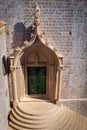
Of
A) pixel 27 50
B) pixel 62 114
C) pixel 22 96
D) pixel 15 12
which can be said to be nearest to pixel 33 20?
pixel 15 12

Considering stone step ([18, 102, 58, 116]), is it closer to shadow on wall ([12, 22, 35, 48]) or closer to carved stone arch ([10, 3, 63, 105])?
carved stone arch ([10, 3, 63, 105])

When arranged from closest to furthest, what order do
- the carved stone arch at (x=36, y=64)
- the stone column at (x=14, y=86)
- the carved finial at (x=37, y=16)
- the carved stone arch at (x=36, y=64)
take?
the carved finial at (x=37, y=16) → the carved stone arch at (x=36, y=64) → the carved stone arch at (x=36, y=64) → the stone column at (x=14, y=86)

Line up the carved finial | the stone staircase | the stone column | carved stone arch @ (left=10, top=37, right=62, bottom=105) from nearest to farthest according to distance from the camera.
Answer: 1. the carved finial
2. the stone staircase
3. carved stone arch @ (left=10, top=37, right=62, bottom=105)
4. the stone column

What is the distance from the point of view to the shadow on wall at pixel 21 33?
9.23 m

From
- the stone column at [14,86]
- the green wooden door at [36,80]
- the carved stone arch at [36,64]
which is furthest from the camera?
the green wooden door at [36,80]

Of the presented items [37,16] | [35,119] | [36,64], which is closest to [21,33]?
[37,16]

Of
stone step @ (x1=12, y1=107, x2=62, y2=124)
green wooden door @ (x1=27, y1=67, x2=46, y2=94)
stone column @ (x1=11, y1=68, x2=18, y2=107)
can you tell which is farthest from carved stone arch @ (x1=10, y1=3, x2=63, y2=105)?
stone step @ (x1=12, y1=107, x2=62, y2=124)

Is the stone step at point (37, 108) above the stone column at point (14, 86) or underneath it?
underneath

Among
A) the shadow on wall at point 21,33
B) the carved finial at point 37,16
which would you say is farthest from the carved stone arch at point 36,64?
the carved finial at point 37,16

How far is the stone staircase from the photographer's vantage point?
30.1 ft

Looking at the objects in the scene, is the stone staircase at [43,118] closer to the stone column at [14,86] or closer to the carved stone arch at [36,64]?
the stone column at [14,86]

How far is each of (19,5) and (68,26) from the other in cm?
257

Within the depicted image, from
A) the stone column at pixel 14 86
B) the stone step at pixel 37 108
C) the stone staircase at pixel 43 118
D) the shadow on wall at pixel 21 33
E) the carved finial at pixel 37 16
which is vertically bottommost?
the stone staircase at pixel 43 118

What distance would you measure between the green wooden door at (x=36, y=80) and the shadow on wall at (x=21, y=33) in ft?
5.30
